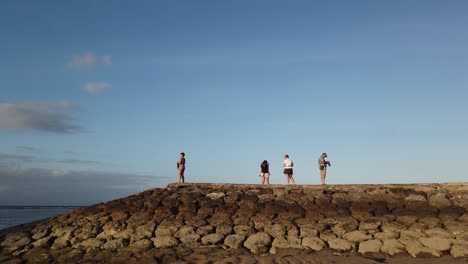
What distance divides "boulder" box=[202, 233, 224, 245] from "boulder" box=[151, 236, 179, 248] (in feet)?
3.07

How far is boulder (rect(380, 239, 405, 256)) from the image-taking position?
482 inches

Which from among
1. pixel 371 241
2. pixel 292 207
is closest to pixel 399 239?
pixel 371 241

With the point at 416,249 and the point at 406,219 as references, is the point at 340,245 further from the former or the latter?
the point at 406,219

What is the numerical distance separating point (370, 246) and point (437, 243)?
1.93 m

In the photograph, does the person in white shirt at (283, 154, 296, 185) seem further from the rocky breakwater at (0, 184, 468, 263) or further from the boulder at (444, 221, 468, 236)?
the boulder at (444, 221, 468, 236)

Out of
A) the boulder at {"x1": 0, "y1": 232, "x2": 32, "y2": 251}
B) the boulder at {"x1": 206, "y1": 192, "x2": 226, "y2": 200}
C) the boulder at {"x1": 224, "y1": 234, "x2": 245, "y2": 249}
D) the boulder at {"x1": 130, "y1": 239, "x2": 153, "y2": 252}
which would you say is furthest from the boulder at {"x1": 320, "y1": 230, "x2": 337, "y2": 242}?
the boulder at {"x1": 0, "y1": 232, "x2": 32, "y2": 251}

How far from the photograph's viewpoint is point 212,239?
1363 centimetres

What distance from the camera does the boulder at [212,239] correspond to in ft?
44.3

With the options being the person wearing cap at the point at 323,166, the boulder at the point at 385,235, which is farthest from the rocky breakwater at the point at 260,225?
the person wearing cap at the point at 323,166

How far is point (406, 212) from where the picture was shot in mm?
14078

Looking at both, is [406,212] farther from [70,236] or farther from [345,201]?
[70,236]

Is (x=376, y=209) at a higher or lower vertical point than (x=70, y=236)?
higher

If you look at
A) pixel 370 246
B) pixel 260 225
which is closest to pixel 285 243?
pixel 260 225

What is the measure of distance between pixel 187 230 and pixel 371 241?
606 cm
